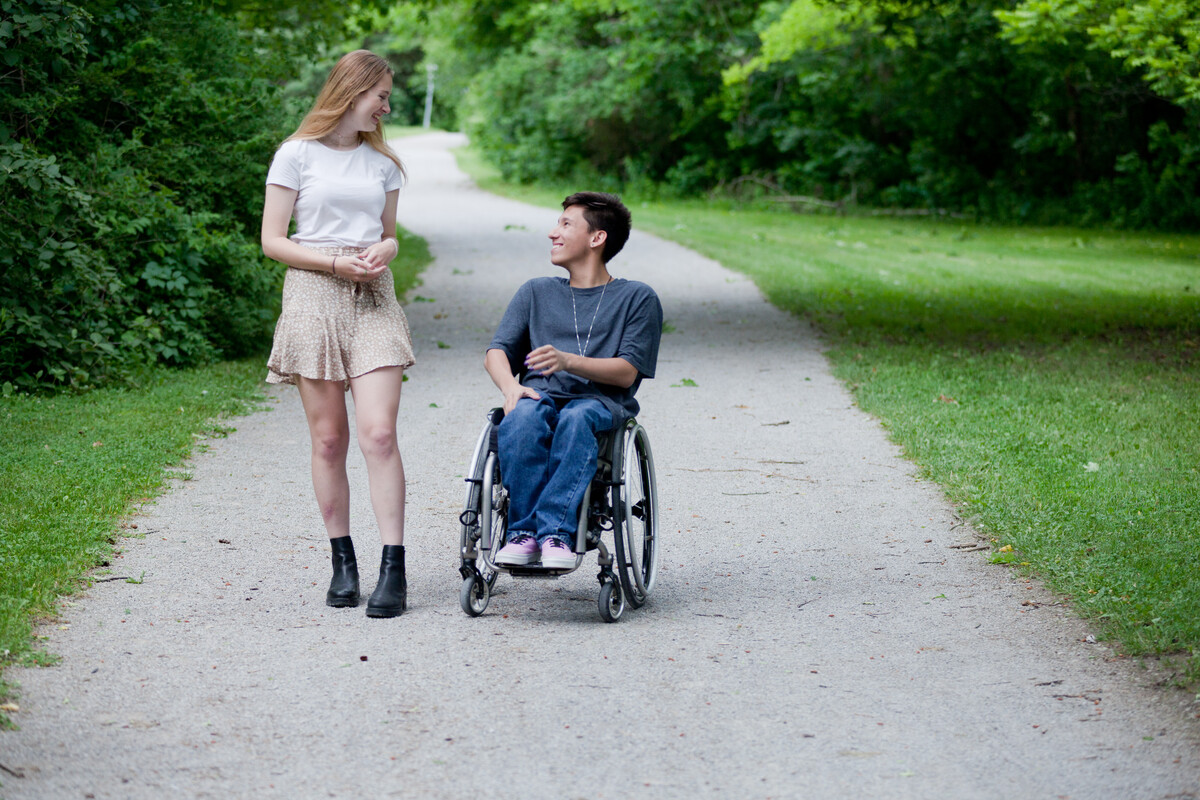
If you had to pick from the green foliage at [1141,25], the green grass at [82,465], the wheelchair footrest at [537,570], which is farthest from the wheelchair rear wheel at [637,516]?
the green foliage at [1141,25]

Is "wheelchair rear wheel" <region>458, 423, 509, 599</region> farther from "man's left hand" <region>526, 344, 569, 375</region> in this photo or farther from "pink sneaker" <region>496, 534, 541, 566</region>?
"man's left hand" <region>526, 344, 569, 375</region>

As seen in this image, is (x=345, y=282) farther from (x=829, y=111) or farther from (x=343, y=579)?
(x=829, y=111)

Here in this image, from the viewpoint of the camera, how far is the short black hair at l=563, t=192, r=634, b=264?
15.0 ft

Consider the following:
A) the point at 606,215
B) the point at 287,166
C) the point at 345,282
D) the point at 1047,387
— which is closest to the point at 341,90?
the point at 287,166

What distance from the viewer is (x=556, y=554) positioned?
4.22 meters

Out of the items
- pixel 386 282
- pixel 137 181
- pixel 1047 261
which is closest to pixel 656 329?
pixel 386 282

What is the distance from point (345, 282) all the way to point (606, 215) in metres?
0.96

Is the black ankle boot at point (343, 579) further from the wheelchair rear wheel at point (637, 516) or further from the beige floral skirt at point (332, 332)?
the wheelchair rear wheel at point (637, 516)

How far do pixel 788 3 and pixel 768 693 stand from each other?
26.1m

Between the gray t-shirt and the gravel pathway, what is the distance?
2.74ft

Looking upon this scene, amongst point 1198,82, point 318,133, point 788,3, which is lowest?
point 318,133

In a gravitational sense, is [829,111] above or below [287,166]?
above

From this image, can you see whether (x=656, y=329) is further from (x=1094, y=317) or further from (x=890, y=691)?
(x=1094, y=317)

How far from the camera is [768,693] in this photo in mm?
3844
